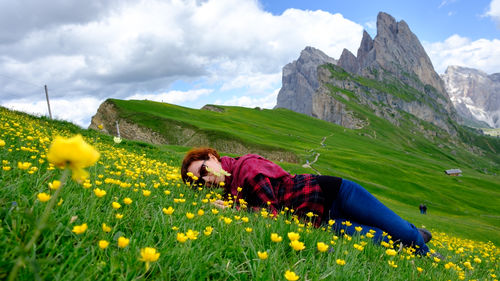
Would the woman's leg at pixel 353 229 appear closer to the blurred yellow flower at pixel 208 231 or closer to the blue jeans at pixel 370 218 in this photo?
the blue jeans at pixel 370 218

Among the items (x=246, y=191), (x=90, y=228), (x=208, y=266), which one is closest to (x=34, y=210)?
(x=90, y=228)

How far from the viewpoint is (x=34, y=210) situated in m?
1.90

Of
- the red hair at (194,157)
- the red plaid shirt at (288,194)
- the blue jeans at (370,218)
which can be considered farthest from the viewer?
the red hair at (194,157)

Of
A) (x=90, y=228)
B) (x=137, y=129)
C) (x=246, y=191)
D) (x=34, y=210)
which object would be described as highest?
(x=137, y=129)

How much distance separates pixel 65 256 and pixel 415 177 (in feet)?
207

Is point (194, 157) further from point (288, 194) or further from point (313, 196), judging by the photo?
point (313, 196)

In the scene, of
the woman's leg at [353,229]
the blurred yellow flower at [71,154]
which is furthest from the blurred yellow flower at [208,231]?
the woman's leg at [353,229]

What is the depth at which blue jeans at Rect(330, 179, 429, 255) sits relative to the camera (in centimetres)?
505

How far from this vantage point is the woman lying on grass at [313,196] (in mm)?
5082

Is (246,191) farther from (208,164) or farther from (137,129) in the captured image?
(137,129)

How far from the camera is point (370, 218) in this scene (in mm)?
5113

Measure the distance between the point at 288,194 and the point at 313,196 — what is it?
507 mm

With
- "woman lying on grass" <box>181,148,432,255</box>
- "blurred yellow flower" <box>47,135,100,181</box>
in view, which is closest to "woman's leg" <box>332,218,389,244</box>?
"woman lying on grass" <box>181,148,432,255</box>

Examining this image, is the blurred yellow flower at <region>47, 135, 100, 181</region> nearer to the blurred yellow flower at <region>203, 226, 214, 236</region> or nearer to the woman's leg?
the blurred yellow flower at <region>203, 226, 214, 236</region>
